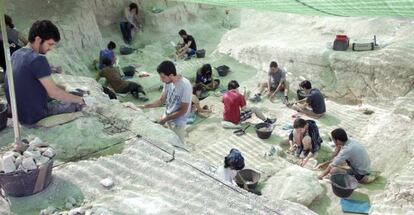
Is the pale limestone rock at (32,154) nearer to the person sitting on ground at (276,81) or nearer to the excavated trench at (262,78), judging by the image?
the excavated trench at (262,78)

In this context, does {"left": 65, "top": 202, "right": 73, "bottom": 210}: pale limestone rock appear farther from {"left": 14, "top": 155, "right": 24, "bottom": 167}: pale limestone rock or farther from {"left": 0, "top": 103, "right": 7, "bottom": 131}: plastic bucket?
{"left": 0, "top": 103, "right": 7, "bottom": 131}: plastic bucket

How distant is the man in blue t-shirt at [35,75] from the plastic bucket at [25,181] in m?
1.00

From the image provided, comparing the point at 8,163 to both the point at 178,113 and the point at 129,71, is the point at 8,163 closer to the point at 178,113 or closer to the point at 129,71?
the point at 178,113

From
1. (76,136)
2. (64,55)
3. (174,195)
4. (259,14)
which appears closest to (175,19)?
(259,14)

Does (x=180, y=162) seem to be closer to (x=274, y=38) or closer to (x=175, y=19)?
(x=274, y=38)

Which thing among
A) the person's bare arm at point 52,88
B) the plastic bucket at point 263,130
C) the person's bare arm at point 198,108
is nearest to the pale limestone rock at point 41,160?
the person's bare arm at point 52,88

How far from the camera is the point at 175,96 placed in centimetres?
624

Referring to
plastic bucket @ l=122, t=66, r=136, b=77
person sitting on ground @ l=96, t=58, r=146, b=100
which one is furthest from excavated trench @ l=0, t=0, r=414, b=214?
plastic bucket @ l=122, t=66, r=136, b=77

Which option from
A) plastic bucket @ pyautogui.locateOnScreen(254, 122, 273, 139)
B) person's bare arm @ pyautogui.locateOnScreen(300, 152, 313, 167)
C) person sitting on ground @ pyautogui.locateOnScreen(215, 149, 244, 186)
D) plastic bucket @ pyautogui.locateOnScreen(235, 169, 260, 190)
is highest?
person sitting on ground @ pyautogui.locateOnScreen(215, 149, 244, 186)

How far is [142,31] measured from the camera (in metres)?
14.5

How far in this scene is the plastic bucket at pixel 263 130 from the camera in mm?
8727

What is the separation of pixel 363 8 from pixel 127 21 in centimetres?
1023

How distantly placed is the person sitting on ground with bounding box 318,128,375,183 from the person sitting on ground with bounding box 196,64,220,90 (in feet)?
14.1

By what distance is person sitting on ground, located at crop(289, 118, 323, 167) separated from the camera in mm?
7917
